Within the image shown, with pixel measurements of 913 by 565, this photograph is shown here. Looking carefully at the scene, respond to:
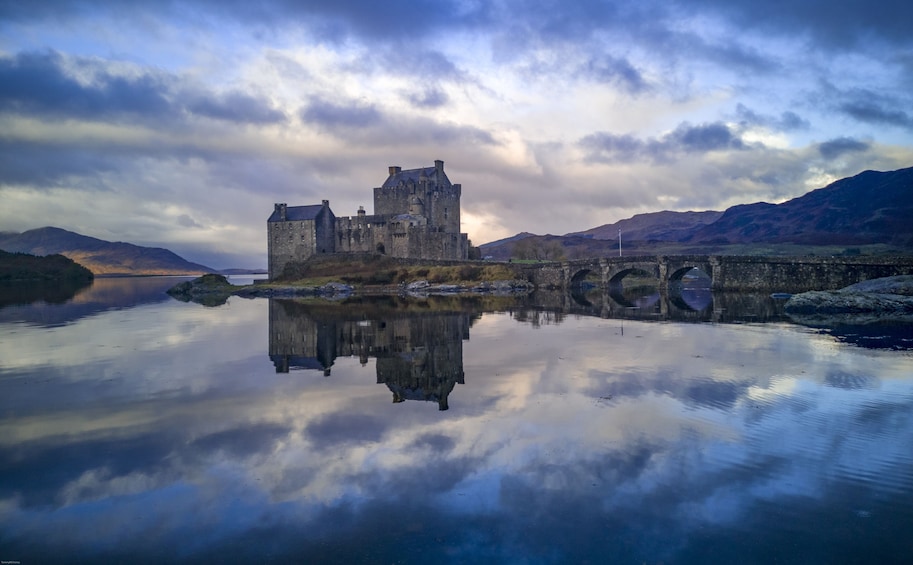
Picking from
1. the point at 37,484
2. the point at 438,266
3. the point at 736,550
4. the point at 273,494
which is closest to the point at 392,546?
the point at 273,494

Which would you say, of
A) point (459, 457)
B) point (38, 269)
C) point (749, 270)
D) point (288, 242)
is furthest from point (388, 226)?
point (38, 269)

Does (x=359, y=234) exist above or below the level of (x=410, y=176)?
below

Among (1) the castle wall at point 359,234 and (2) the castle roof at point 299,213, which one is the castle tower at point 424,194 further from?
(2) the castle roof at point 299,213

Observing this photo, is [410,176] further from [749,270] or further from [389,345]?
[389,345]

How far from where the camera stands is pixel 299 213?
248 ft

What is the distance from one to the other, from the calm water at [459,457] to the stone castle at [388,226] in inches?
2098

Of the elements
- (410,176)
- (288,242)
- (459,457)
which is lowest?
(459,457)

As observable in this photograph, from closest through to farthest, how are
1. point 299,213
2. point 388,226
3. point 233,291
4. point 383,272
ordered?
point 383,272 → point 233,291 → point 388,226 → point 299,213

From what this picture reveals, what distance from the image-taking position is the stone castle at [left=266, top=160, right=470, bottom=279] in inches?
2849

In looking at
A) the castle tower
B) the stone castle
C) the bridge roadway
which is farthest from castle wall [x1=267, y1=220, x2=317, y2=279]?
the bridge roadway

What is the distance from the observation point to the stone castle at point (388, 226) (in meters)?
72.4

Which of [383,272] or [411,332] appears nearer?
[411,332]

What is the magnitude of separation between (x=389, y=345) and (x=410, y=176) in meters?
57.3

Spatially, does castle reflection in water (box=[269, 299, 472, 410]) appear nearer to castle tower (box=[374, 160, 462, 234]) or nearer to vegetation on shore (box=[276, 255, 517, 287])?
vegetation on shore (box=[276, 255, 517, 287])
